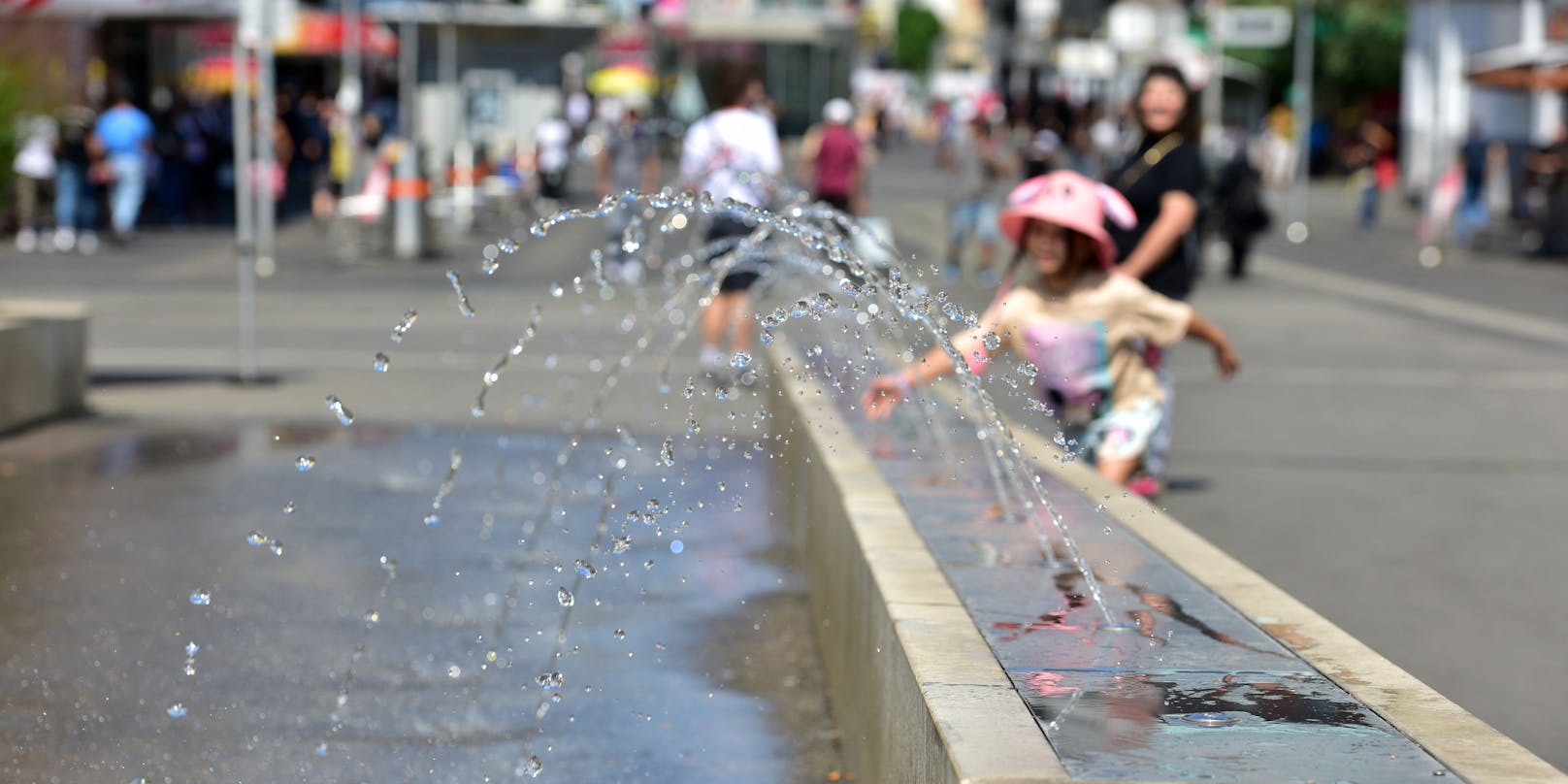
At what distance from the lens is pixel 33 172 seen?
26.2 meters

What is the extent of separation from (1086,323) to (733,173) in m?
5.60

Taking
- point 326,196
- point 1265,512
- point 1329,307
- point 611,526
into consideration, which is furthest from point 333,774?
point 326,196

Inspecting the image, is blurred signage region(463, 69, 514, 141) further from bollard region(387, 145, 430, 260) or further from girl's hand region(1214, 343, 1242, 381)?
girl's hand region(1214, 343, 1242, 381)

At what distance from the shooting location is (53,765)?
16.3 ft

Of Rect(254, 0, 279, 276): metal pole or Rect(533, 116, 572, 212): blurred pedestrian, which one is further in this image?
Rect(533, 116, 572, 212): blurred pedestrian

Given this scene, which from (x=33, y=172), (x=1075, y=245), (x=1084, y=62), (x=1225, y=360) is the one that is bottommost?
(x=1225, y=360)

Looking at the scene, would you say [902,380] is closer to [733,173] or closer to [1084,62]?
[733,173]

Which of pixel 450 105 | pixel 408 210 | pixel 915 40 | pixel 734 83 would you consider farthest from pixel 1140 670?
pixel 915 40

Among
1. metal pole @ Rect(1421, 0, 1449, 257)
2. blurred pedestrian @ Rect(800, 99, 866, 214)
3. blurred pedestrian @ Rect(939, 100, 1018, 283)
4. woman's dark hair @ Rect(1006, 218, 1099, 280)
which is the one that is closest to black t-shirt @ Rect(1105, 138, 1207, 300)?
woman's dark hair @ Rect(1006, 218, 1099, 280)

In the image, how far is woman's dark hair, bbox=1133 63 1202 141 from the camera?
27.9 feet

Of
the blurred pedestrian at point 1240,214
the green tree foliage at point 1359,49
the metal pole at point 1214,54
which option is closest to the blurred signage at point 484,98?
the metal pole at point 1214,54

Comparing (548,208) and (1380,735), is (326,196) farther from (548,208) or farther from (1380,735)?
(1380,735)

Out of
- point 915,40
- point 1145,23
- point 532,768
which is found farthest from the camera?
point 915,40

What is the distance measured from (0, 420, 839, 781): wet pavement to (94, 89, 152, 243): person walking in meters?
16.5
